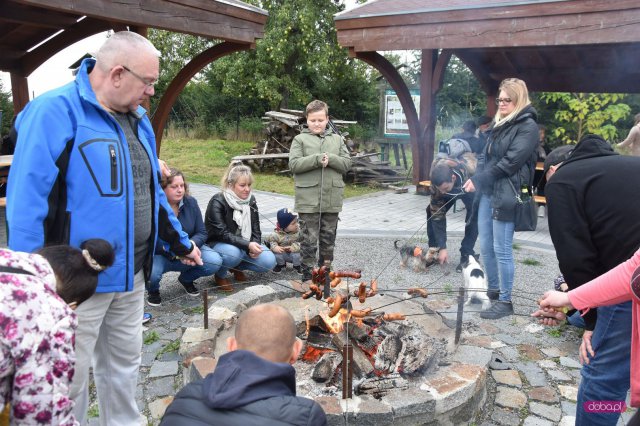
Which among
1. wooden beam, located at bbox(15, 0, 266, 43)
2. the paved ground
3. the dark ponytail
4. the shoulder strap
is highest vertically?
wooden beam, located at bbox(15, 0, 266, 43)

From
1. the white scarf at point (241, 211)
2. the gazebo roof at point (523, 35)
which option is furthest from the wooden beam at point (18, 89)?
the white scarf at point (241, 211)

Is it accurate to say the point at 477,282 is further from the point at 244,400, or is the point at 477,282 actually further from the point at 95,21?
the point at 95,21

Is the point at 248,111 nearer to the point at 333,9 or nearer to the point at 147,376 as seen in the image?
the point at 333,9

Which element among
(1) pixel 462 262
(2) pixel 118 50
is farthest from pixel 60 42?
(2) pixel 118 50

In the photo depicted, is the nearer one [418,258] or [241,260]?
[241,260]

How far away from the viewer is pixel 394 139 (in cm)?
1491

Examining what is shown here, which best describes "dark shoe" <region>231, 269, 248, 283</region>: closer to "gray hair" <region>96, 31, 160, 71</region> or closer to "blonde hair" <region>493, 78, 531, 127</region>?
"blonde hair" <region>493, 78, 531, 127</region>

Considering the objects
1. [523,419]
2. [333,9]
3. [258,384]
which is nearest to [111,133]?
[258,384]

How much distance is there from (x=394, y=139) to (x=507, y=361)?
1176 cm

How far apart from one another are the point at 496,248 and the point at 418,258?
1.51 metres

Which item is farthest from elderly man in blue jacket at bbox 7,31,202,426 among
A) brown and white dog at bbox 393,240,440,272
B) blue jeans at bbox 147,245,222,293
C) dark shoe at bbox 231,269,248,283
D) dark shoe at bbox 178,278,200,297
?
brown and white dog at bbox 393,240,440,272

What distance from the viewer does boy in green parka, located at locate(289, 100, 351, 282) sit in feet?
15.7

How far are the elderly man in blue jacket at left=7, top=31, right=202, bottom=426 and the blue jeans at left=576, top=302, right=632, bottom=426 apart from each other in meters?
2.11

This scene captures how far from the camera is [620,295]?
200 centimetres
